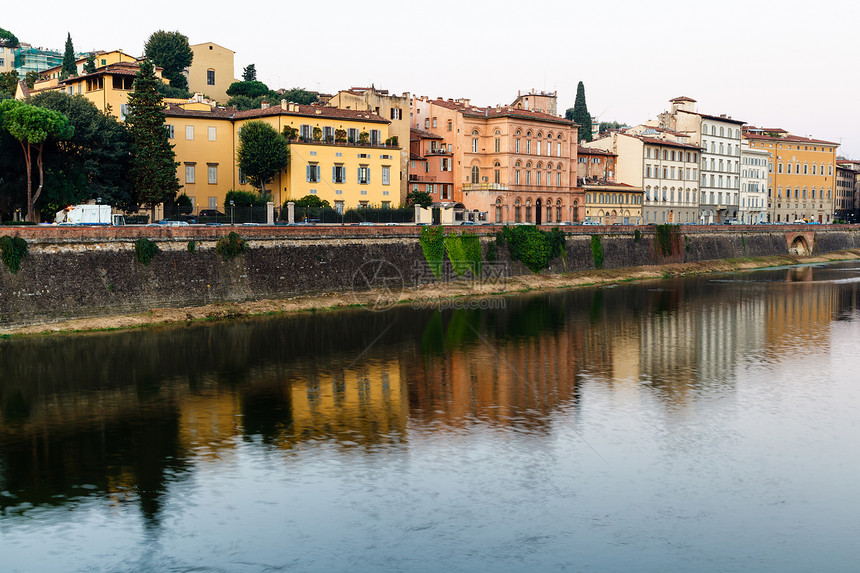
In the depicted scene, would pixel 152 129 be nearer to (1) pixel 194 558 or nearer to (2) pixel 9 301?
(2) pixel 9 301

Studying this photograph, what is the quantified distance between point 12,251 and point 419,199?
43487 millimetres

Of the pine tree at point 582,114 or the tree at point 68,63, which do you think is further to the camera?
the pine tree at point 582,114

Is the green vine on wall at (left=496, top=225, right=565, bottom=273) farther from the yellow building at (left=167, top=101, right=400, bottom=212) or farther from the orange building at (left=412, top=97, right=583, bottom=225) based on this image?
the orange building at (left=412, top=97, right=583, bottom=225)

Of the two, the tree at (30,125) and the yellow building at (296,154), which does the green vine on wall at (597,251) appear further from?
A: the tree at (30,125)

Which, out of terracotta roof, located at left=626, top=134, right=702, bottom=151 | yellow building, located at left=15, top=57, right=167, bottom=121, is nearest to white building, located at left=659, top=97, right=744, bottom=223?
terracotta roof, located at left=626, top=134, right=702, bottom=151

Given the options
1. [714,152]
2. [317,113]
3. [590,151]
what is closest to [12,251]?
[317,113]

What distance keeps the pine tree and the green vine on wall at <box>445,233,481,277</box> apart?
75378mm

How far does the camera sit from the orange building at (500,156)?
86.8 metres

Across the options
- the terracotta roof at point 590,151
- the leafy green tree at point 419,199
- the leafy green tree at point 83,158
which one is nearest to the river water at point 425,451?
the leafy green tree at point 83,158

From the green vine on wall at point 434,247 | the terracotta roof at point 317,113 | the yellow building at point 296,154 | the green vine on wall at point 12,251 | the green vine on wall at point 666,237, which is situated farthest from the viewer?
the green vine on wall at point 666,237

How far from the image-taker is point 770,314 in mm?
53750

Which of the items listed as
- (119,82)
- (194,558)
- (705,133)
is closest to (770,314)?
(194,558)

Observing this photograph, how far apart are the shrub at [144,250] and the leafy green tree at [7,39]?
155125 mm

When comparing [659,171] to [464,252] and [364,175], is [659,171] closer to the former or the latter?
[364,175]
